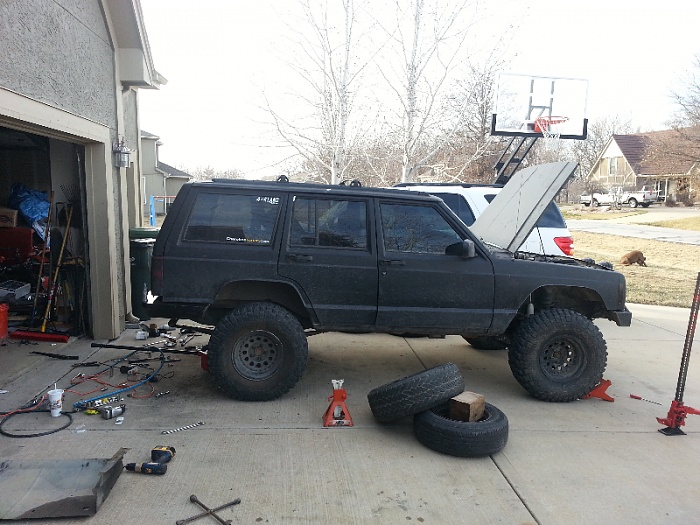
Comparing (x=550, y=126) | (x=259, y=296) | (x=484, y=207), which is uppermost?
(x=550, y=126)

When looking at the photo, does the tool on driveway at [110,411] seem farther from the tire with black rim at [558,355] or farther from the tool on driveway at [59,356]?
the tire with black rim at [558,355]

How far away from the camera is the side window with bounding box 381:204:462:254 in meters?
5.18

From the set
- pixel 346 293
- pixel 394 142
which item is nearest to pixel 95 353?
pixel 346 293

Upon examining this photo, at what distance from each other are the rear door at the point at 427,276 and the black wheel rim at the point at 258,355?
3.30ft

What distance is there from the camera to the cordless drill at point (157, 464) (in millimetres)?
3650

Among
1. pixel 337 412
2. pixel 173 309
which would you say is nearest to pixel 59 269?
pixel 173 309

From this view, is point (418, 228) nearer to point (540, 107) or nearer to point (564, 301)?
point (564, 301)

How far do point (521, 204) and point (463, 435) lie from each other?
2.83 meters

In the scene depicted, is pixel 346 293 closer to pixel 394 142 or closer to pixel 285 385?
pixel 285 385

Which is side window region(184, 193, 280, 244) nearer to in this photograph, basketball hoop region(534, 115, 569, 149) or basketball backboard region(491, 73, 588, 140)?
basketball backboard region(491, 73, 588, 140)

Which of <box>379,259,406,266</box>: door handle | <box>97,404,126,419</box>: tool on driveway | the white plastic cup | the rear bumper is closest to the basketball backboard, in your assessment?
<box>379,259,406,266</box>: door handle

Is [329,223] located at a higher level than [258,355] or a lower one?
higher

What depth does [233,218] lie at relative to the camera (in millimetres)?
5023

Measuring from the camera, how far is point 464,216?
8.48m
